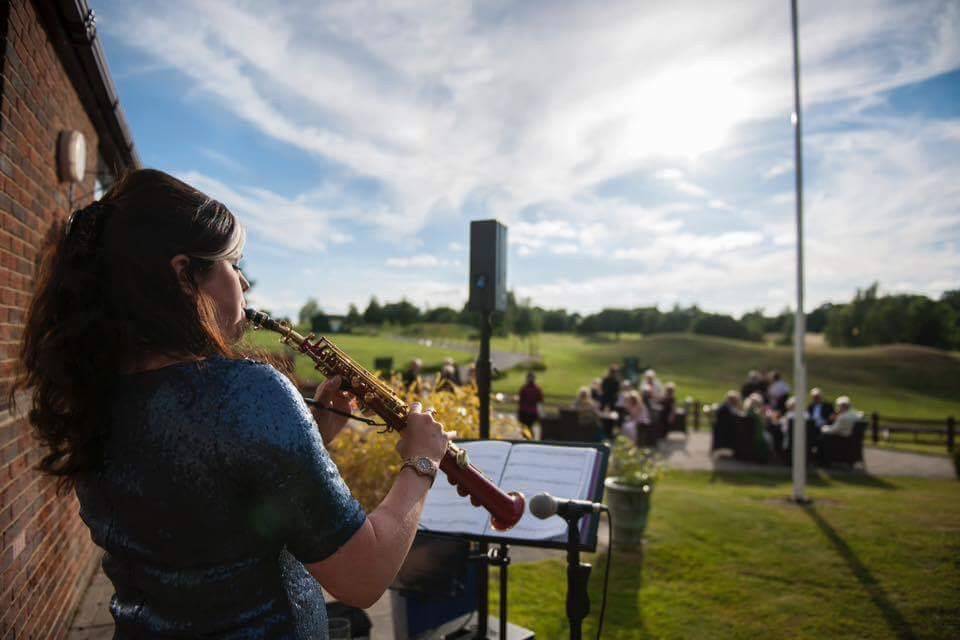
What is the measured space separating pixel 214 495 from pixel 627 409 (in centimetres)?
1533

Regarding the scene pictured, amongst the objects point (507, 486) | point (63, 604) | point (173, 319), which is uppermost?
point (173, 319)

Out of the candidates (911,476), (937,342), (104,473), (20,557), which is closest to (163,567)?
(104,473)

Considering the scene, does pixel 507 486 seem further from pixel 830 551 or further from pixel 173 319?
pixel 830 551

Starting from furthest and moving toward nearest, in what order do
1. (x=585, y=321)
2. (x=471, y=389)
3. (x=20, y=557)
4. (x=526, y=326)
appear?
(x=585, y=321) < (x=526, y=326) < (x=471, y=389) < (x=20, y=557)

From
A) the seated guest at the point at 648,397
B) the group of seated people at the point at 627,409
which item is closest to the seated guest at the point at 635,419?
the group of seated people at the point at 627,409

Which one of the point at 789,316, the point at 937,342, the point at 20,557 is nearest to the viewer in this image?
the point at 20,557

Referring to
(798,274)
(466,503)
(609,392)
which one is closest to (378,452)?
(466,503)

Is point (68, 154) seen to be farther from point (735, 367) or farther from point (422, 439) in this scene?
point (735, 367)

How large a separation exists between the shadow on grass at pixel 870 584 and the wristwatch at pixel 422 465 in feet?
17.1

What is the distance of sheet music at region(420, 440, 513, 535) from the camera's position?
108 inches

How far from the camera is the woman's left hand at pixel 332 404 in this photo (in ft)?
7.07

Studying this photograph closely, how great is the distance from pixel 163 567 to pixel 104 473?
257mm

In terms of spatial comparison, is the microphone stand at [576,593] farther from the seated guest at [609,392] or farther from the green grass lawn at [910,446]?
the green grass lawn at [910,446]

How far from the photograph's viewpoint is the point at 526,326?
7281cm
